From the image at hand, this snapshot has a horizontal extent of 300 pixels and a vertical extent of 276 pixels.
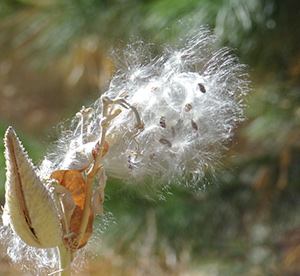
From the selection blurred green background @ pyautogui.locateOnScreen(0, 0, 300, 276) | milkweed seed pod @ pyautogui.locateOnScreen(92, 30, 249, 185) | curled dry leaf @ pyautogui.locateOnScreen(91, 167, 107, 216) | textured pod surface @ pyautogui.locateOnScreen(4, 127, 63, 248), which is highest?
textured pod surface @ pyautogui.locateOnScreen(4, 127, 63, 248)

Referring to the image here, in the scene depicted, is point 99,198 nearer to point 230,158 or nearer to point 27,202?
point 27,202

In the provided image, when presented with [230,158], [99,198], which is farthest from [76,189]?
[230,158]

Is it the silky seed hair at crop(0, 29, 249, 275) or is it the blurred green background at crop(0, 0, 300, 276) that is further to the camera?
the blurred green background at crop(0, 0, 300, 276)

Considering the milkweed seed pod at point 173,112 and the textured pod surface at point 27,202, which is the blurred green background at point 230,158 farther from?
the textured pod surface at point 27,202

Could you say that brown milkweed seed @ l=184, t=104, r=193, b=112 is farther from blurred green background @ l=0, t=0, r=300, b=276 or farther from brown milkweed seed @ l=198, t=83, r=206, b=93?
blurred green background @ l=0, t=0, r=300, b=276

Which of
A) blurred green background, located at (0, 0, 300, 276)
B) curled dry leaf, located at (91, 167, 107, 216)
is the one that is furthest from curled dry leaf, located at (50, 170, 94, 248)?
blurred green background, located at (0, 0, 300, 276)

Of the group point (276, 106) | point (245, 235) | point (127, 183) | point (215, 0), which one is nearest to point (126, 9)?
point (215, 0)

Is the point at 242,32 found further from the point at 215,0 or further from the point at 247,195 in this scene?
the point at 247,195
